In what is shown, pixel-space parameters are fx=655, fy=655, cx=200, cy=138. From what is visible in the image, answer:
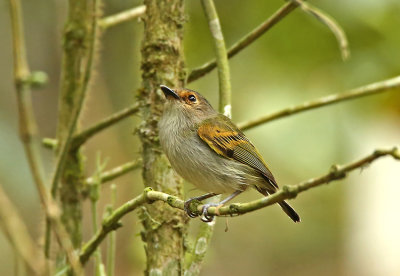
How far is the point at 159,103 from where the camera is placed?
12.5ft

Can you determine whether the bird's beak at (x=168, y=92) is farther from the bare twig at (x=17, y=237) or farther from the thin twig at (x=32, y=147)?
the bare twig at (x=17, y=237)

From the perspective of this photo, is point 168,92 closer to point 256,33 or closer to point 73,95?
point 256,33

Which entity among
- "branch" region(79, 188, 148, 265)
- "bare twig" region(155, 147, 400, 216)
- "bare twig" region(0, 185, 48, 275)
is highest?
"branch" region(79, 188, 148, 265)

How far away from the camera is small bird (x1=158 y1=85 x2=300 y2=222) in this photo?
12.1ft

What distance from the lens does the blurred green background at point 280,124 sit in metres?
4.86

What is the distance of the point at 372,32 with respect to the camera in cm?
459

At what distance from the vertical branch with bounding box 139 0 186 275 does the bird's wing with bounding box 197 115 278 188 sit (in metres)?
0.36

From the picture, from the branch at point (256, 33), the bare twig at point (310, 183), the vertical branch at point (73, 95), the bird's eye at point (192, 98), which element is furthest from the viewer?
the bird's eye at point (192, 98)

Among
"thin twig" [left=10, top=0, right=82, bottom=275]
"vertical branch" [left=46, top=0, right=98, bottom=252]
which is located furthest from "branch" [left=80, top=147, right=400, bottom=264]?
"vertical branch" [left=46, top=0, right=98, bottom=252]

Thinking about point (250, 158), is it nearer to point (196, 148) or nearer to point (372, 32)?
point (196, 148)

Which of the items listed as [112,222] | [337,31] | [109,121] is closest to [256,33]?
[337,31]

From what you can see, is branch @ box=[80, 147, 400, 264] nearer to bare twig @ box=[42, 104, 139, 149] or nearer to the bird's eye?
bare twig @ box=[42, 104, 139, 149]

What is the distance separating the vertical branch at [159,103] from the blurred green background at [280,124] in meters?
0.40

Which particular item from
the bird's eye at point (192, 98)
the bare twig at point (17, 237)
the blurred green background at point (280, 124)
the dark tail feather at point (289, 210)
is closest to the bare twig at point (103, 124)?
the blurred green background at point (280, 124)
